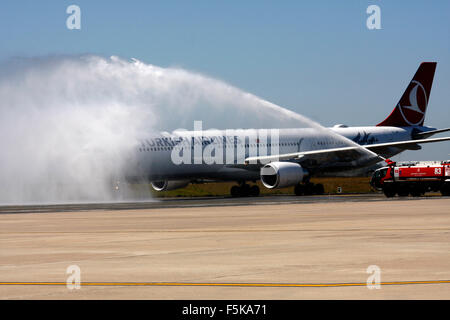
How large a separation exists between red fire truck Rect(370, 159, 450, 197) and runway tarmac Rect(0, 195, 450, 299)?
24.8 metres

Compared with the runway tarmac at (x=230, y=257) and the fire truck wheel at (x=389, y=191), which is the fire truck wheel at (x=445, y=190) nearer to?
the fire truck wheel at (x=389, y=191)

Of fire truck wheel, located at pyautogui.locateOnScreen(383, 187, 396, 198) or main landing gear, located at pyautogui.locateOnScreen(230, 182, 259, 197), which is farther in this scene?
main landing gear, located at pyautogui.locateOnScreen(230, 182, 259, 197)

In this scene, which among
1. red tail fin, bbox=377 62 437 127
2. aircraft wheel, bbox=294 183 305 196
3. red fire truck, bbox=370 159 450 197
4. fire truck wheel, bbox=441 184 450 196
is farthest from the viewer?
red tail fin, bbox=377 62 437 127

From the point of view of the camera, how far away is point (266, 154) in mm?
69938

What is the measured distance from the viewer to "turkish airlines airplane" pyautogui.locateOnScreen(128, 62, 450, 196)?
63.6m

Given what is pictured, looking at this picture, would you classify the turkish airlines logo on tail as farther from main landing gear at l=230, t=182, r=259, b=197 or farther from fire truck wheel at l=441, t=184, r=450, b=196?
fire truck wheel at l=441, t=184, r=450, b=196

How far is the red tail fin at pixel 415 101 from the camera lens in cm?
7912

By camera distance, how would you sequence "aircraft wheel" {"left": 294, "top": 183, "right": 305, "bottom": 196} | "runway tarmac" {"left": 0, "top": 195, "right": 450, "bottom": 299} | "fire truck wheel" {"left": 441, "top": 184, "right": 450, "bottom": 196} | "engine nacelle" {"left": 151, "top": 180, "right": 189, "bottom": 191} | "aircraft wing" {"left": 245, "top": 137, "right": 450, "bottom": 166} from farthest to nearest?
"engine nacelle" {"left": 151, "top": 180, "right": 189, "bottom": 191}, "aircraft wheel" {"left": 294, "top": 183, "right": 305, "bottom": 196}, "aircraft wing" {"left": 245, "top": 137, "right": 450, "bottom": 166}, "fire truck wheel" {"left": 441, "top": 184, "right": 450, "bottom": 196}, "runway tarmac" {"left": 0, "top": 195, "right": 450, "bottom": 299}

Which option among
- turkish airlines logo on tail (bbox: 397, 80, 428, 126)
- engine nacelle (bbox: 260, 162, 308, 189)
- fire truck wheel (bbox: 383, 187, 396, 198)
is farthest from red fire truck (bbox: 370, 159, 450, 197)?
turkish airlines logo on tail (bbox: 397, 80, 428, 126)

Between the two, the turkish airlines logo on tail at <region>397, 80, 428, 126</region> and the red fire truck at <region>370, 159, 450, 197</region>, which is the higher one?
the turkish airlines logo on tail at <region>397, 80, 428, 126</region>

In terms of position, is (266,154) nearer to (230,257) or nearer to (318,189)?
(318,189)

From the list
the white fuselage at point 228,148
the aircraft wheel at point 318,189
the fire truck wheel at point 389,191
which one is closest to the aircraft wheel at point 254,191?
the white fuselage at point 228,148

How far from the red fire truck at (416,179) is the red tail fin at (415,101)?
770 inches

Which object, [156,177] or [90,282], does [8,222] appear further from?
[156,177]
